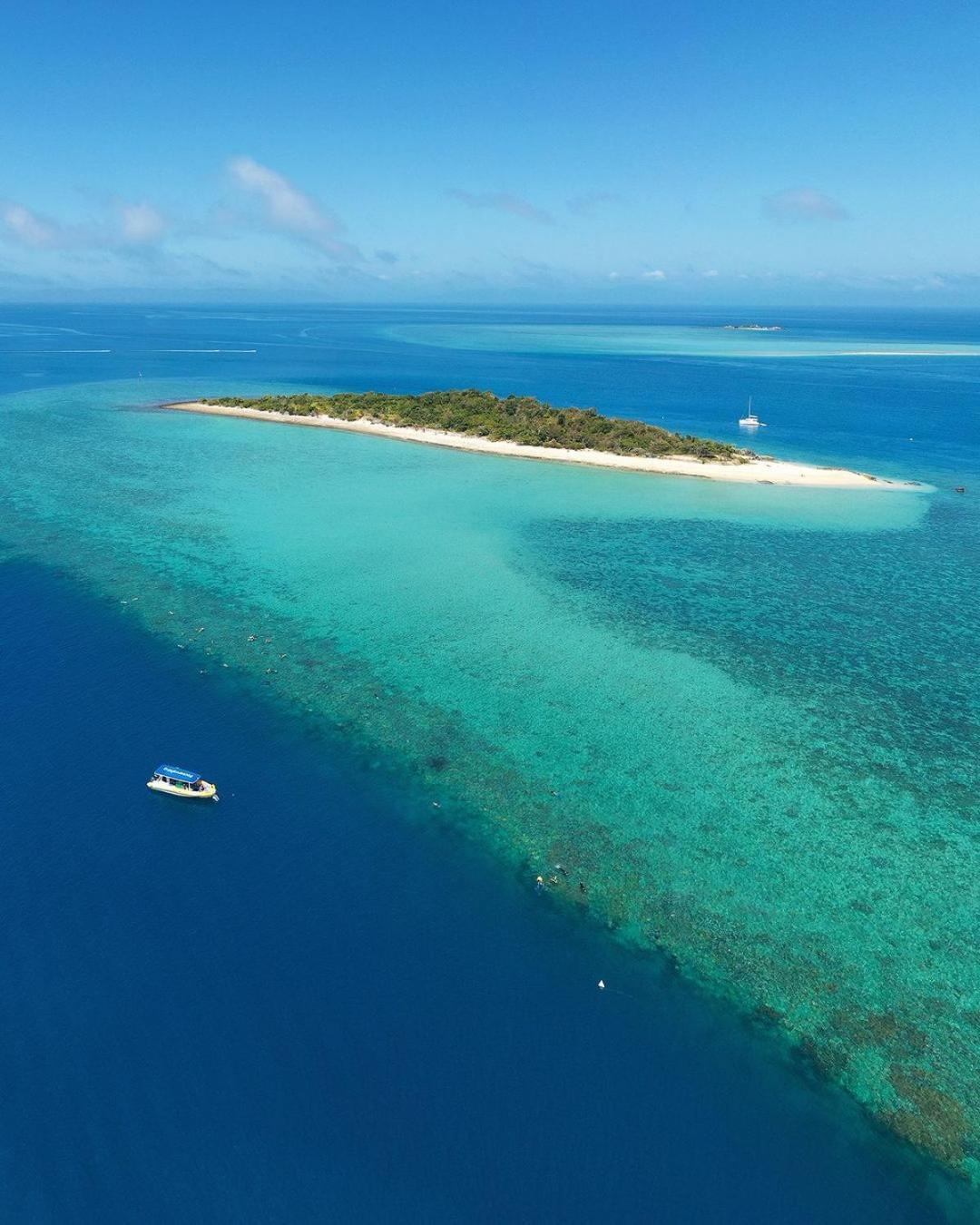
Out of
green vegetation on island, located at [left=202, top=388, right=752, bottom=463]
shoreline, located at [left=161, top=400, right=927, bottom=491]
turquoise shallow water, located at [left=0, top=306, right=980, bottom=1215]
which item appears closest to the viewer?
turquoise shallow water, located at [left=0, top=306, right=980, bottom=1215]

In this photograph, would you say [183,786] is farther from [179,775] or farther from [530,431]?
[530,431]

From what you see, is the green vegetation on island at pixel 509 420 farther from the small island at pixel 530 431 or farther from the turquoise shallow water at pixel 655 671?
the turquoise shallow water at pixel 655 671

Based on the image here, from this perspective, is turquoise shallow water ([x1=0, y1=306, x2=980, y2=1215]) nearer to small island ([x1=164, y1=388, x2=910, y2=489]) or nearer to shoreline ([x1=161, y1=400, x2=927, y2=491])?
shoreline ([x1=161, y1=400, x2=927, y2=491])

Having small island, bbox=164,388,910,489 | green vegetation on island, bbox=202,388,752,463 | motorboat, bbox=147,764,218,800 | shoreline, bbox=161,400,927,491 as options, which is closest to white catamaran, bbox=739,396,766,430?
green vegetation on island, bbox=202,388,752,463

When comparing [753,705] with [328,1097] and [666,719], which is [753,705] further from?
[328,1097]

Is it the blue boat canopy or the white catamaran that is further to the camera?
the white catamaran

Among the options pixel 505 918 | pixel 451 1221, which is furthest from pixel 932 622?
pixel 451 1221

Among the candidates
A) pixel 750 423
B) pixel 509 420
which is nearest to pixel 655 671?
pixel 509 420
